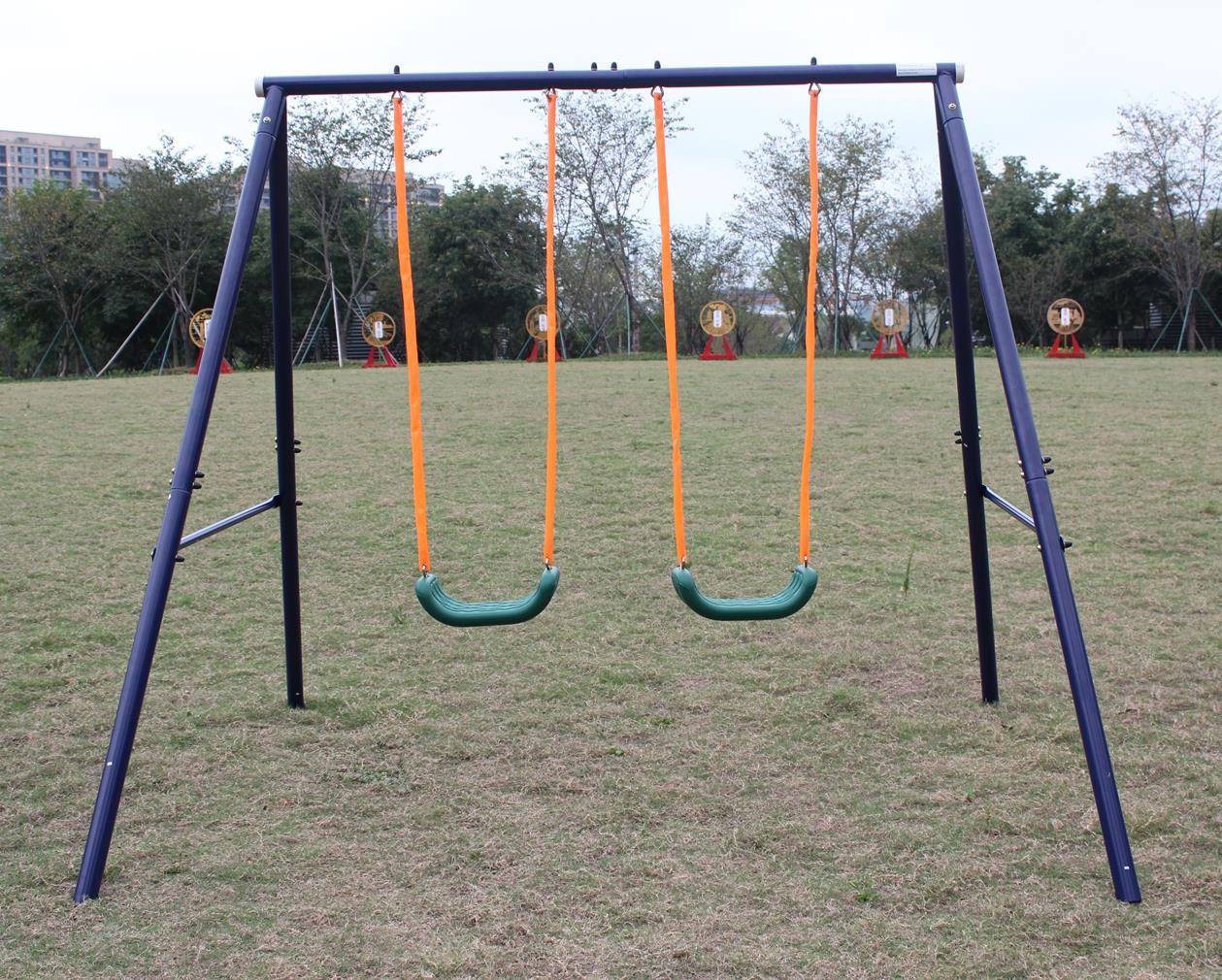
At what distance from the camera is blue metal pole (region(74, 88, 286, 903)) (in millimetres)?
2666

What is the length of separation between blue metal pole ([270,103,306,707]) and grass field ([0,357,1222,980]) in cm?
26

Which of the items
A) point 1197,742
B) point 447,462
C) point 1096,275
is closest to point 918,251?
point 1096,275

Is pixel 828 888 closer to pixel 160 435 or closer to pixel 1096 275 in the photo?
pixel 160 435

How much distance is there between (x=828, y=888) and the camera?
2684mm

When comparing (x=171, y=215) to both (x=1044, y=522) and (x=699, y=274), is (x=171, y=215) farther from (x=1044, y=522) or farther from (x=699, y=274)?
(x=1044, y=522)

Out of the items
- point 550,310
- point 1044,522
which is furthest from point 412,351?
point 1044,522

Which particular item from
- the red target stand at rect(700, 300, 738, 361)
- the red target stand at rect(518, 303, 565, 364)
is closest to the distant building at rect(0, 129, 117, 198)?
the red target stand at rect(518, 303, 565, 364)

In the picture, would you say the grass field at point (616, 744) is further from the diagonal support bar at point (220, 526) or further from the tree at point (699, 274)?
the tree at point (699, 274)

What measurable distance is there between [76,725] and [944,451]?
6.84 m

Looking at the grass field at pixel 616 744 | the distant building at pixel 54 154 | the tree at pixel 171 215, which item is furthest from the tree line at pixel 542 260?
the distant building at pixel 54 154

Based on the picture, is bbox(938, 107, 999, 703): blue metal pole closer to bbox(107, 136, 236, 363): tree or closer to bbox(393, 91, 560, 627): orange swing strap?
bbox(393, 91, 560, 627): orange swing strap

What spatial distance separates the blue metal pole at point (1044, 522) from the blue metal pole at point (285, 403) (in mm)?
1834

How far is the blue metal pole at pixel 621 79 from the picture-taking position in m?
3.17

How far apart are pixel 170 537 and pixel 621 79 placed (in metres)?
1.67
